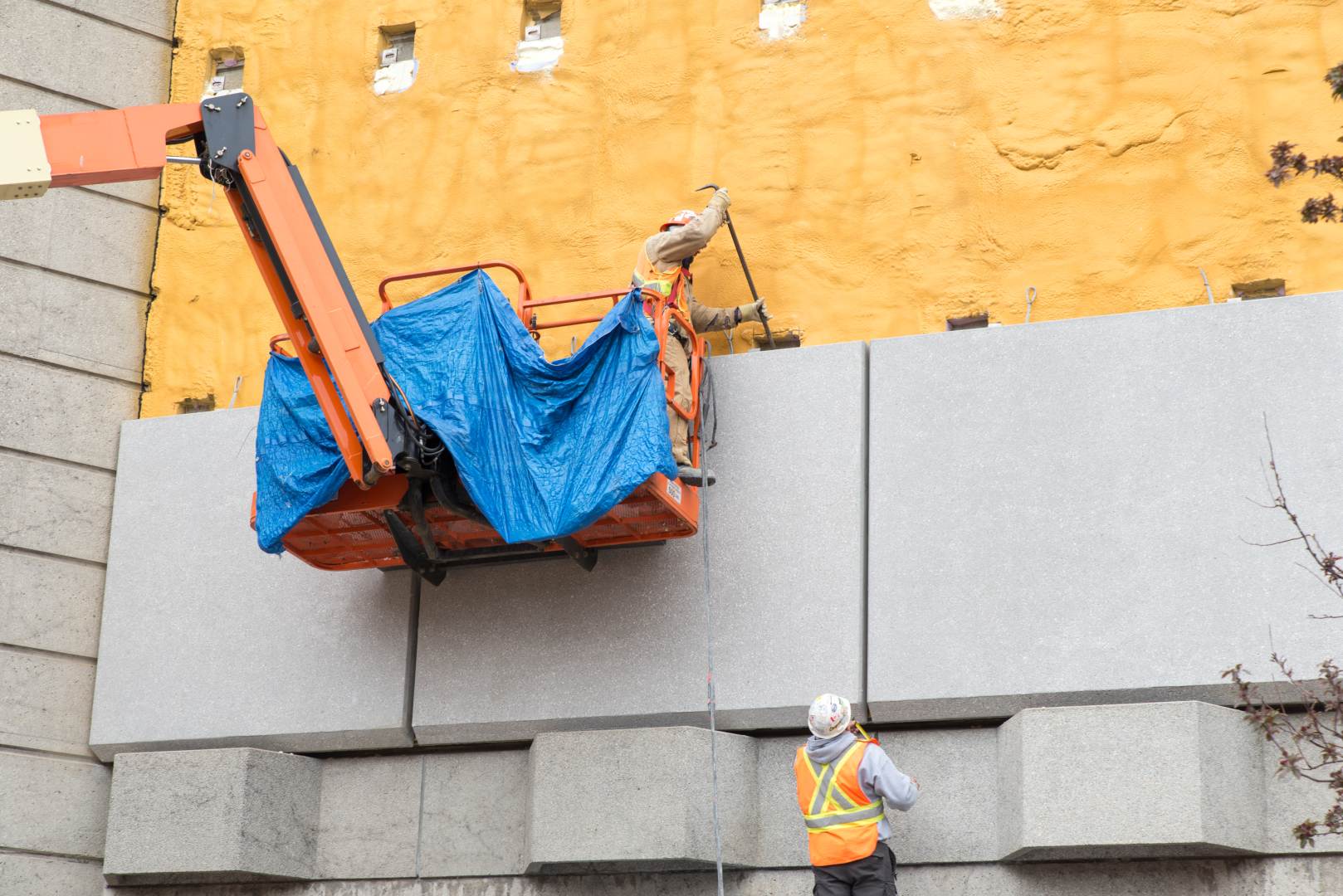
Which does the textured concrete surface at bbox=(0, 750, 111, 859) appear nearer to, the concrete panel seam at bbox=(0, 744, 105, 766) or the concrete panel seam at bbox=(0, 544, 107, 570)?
the concrete panel seam at bbox=(0, 744, 105, 766)

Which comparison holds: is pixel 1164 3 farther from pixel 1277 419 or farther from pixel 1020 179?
pixel 1277 419

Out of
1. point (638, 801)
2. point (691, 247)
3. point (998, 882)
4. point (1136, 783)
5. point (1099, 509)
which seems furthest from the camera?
point (691, 247)

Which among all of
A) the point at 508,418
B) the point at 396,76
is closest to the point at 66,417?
Answer: the point at 396,76

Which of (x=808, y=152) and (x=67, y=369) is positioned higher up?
(x=808, y=152)

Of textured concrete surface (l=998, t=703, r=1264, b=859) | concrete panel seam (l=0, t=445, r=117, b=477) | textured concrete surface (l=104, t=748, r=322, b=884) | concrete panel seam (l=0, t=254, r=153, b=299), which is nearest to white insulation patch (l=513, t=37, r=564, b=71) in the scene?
concrete panel seam (l=0, t=254, r=153, b=299)

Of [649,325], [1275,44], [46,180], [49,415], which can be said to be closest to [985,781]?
[649,325]

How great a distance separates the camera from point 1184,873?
8.83 metres

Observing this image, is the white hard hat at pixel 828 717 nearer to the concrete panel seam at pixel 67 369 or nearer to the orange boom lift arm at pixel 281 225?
the orange boom lift arm at pixel 281 225

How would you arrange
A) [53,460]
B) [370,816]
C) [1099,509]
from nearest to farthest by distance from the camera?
[1099,509]
[370,816]
[53,460]

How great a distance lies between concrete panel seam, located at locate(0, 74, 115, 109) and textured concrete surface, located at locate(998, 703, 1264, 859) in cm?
752

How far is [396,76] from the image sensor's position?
1223 cm

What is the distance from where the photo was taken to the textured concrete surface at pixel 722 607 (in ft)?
32.2

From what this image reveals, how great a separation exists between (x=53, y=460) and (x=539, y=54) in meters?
4.12

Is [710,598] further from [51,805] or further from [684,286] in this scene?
[51,805]
